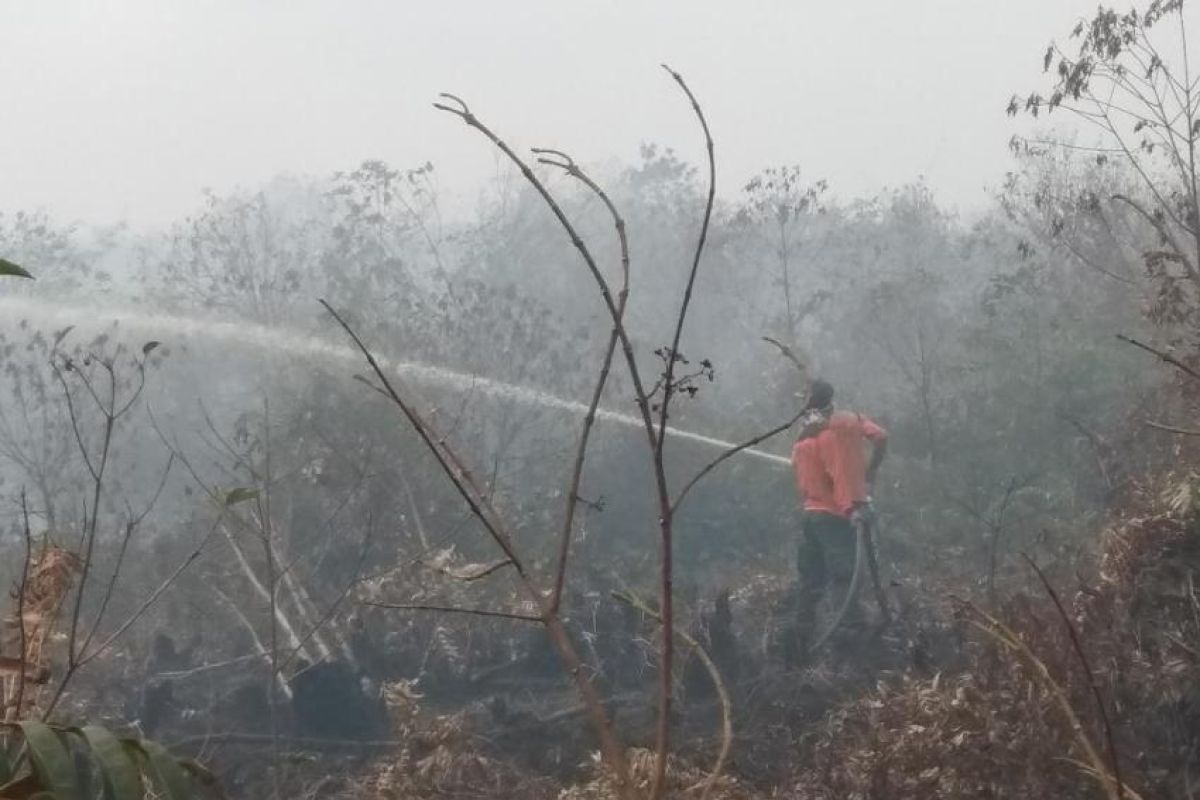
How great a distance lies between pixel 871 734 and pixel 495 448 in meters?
8.26

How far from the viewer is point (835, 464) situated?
6.99 m

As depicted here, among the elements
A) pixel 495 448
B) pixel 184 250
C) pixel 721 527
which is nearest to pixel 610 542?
pixel 721 527

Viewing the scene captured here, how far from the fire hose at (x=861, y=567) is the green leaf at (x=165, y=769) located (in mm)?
5798

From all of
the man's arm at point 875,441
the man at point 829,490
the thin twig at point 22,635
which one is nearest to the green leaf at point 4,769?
the thin twig at point 22,635

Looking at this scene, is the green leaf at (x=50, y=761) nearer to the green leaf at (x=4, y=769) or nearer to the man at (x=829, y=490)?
the green leaf at (x=4, y=769)

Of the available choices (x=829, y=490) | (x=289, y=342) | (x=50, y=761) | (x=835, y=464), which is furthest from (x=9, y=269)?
(x=289, y=342)

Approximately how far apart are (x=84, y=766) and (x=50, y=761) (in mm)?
239

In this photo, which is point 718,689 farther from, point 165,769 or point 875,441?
point 875,441

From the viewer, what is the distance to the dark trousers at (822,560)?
720 cm

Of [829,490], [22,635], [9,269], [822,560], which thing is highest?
[9,269]

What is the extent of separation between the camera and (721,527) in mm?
11133

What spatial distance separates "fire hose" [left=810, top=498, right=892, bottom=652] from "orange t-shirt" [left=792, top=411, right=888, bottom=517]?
0.12m

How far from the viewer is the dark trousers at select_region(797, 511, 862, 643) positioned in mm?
7199

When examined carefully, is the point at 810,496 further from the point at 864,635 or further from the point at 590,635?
Result: the point at 590,635
